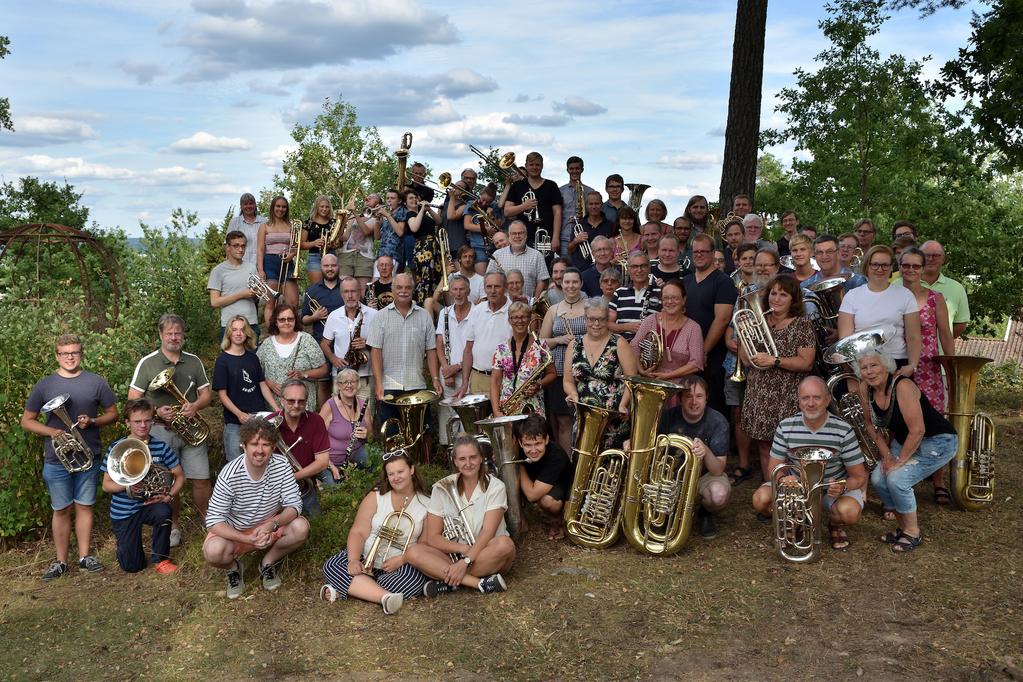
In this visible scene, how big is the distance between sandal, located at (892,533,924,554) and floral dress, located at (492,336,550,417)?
2661 mm

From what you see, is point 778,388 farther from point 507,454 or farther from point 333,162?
point 333,162

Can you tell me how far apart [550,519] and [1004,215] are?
1163cm

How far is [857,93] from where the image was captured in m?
18.4

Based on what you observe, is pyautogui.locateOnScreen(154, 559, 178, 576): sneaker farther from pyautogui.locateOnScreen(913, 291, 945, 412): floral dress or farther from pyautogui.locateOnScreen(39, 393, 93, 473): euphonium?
pyautogui.locateOnScreen(913, 291, 945, 412): floral dress

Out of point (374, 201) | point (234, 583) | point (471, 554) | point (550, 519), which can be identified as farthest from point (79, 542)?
point (374, 201)

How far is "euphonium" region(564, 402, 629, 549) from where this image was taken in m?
6.55

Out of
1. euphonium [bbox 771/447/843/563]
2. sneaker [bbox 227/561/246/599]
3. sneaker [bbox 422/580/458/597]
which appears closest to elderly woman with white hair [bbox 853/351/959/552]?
euphonium [bbox 771/447/843/563]

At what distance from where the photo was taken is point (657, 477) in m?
6.46

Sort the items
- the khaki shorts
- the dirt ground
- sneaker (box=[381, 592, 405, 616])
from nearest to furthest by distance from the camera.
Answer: the dirt ground < sneaker (box=[381, 592, 405, 616]) < the khaki shorts

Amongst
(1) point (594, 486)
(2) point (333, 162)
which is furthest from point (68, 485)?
(2) point (333, 162)

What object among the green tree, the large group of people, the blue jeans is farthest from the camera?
the green tree

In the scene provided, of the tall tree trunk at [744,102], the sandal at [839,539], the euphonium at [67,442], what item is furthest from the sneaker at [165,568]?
the tall tree trunk at [744,102]

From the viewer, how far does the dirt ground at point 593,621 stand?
17.2 ft

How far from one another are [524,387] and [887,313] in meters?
2.70
